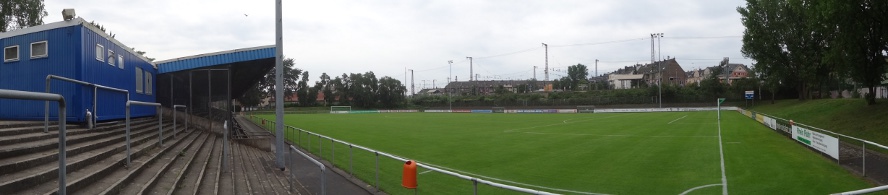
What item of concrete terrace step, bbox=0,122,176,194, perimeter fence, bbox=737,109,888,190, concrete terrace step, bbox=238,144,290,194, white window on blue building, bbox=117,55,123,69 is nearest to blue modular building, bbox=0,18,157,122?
white window on blue building, bbox=117,55,123,69

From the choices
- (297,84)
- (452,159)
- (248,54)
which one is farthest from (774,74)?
(297,84)

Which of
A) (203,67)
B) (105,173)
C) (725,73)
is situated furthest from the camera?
(725,73)

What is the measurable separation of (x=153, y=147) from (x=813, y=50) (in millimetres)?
61951

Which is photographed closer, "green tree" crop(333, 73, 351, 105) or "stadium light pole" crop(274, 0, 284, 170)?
"stadium light pole" crop(274, 0, 284, 170)

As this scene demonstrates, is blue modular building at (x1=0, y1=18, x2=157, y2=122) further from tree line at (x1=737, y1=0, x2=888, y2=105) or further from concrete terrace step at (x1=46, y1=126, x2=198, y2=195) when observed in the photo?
tree line at (x1=737, y1=0, x2=888, y2=105)

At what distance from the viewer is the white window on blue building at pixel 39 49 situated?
1080 centimetres

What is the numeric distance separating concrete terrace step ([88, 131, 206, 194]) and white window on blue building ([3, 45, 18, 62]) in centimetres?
452

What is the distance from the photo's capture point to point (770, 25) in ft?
183

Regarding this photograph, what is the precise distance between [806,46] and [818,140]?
46.7m

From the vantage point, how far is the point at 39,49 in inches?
429

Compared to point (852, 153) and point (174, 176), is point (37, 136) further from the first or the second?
point (852, 153)

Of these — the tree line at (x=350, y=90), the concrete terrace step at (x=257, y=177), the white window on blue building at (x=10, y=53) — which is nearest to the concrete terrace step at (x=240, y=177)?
the concrete terrace step at (x=257, y=177)

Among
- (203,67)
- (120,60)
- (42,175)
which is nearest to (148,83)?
(203,67)

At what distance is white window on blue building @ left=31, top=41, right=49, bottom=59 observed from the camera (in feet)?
35.4
